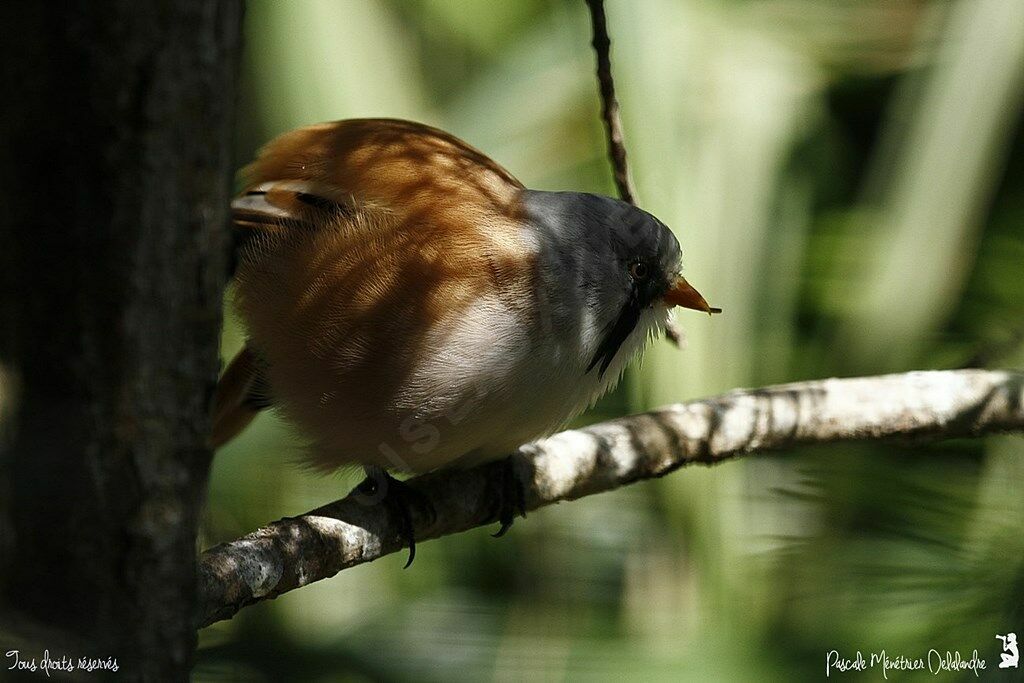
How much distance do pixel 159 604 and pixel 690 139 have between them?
2.65 m

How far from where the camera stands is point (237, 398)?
103 inches

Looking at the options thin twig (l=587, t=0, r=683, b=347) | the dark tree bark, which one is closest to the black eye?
thin twig (l=587, t=0, r=683, b=347)

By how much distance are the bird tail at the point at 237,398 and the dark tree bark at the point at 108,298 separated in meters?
1.55

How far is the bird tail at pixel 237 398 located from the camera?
2.57 metres

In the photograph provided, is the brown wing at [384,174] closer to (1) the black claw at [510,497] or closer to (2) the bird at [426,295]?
(2) the bird at [426,295]

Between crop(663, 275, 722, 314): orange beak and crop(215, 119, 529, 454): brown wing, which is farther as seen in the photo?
crop(663, 275, 722, 314): orange beak

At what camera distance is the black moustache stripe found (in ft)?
7.75

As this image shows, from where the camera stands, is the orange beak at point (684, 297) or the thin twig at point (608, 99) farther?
the orange beak at point (684, 297)

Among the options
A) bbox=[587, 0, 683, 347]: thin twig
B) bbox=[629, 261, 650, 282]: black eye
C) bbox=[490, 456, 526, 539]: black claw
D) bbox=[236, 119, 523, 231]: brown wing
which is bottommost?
bbox=[490, 456, 526, 539]: black claw

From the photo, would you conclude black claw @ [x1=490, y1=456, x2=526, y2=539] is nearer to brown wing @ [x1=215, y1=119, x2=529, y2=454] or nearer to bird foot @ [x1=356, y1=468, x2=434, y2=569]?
bird foot @ [x1=356, y1=468, x2=434, y2=569]

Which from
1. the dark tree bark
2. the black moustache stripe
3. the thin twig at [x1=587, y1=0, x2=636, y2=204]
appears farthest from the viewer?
the black moustache stripe

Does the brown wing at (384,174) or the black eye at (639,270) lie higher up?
the brown wing at (384,174)

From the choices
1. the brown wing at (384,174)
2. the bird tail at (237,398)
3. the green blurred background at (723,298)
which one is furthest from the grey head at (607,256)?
the bird tail at (237,398)

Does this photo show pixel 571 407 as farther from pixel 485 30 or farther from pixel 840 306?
pixel 485 30
